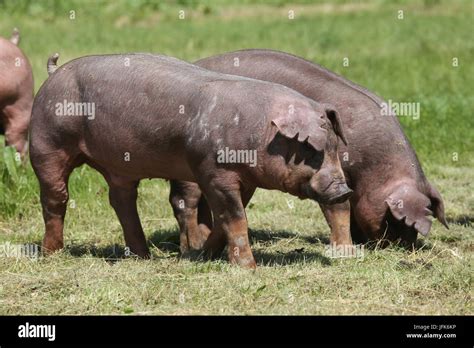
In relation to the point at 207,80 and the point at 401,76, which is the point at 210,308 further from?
the point at 401,76

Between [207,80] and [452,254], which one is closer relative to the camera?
[207,80]

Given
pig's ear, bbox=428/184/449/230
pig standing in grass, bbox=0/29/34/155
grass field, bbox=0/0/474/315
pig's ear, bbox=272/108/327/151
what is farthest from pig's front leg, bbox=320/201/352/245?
pig standing in grass, bbox=0/29/34/155

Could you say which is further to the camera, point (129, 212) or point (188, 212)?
point (188, 212)

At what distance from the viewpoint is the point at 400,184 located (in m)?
9.00

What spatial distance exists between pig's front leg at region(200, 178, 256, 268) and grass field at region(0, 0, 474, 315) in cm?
12

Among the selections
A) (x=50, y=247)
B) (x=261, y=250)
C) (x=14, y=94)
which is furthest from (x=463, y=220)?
(x=14, y=94)

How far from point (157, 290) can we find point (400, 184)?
2.69 m

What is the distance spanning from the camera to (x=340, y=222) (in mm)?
8836

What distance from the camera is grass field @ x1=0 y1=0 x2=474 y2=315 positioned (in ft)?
23.1

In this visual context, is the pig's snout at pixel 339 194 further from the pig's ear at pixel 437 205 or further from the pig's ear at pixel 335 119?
the pig's ear at pixel 437 205

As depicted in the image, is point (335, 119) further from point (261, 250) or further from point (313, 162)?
point (261, 250)

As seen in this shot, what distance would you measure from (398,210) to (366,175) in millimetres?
421

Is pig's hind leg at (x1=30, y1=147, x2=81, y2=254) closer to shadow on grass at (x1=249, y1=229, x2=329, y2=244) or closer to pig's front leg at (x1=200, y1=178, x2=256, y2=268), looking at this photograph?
pig's front leg at (x1=200, y1=178, x2=256, y2=268)
